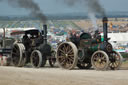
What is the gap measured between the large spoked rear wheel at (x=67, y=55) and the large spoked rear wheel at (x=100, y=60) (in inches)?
38.8

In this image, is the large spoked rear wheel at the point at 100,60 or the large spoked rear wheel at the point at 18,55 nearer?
the large spoked rear wheel at the point at 100,60

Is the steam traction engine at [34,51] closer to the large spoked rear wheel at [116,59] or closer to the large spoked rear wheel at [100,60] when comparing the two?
the large spoked rear wheel at [100,60]

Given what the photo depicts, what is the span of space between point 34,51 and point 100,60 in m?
4.66

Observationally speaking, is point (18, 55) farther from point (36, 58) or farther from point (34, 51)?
point (36, 58)

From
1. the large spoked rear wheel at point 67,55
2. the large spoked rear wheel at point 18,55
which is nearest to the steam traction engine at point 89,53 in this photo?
the large spoked rear wheel at point 67,55

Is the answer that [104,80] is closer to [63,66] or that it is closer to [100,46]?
[100,46]

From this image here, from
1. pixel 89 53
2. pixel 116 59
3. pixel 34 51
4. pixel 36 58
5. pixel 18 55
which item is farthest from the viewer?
pixel 18 55

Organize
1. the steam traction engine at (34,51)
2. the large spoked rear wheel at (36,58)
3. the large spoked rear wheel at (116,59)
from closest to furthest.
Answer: the large spoked rear wheel at (116,59) < the large spoked rear wheel at (36,58) < the steam traction engine at (34,51)

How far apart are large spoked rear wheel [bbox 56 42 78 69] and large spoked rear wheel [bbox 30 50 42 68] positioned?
51.0 inches

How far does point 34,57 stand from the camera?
65.4 feet

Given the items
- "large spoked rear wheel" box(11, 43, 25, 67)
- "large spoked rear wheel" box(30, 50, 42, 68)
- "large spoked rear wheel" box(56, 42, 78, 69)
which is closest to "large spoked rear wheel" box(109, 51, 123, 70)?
"large spoked rear wheel" box(56, 42, 78, 69)

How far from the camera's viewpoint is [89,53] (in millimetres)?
18078

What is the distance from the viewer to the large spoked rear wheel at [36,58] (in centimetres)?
1939

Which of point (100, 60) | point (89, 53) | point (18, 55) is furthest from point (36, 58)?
point (100, 60)
